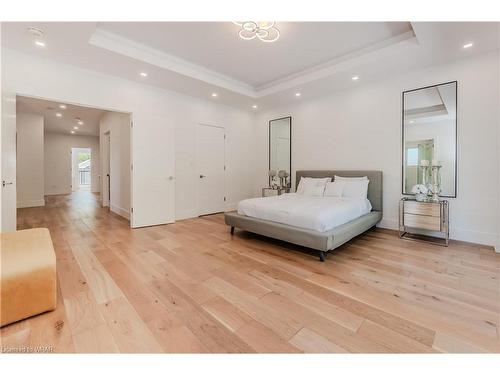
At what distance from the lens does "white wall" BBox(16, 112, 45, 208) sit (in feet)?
20.9

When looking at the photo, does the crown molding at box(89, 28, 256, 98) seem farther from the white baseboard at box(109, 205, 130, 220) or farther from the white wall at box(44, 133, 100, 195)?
the white wall at box(44, 133, 100, 195)

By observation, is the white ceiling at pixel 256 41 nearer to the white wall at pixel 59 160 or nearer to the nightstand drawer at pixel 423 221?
the nightstand drawer at pixel 423 221

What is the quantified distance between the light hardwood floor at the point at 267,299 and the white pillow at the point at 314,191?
1244mm

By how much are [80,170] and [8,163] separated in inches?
461

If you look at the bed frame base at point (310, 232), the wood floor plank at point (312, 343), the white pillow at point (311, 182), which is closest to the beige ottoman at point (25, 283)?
the wood floor plank at point (312, 343)

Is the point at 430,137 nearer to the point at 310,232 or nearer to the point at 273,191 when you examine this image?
the point at 310,232

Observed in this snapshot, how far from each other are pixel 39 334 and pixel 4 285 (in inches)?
15.9

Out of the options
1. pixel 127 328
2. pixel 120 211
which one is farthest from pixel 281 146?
pixel 127 328

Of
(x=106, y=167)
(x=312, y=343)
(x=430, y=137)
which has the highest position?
(x=430, y=137)

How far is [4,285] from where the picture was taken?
151cm

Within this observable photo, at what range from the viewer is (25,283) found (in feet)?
5.19

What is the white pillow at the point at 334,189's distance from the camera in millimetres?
4031
